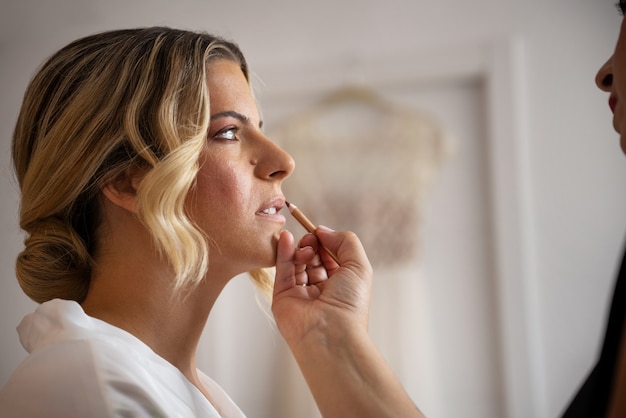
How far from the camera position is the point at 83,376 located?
0.71 m

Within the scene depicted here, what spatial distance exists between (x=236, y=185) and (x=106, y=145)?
0.62 feet

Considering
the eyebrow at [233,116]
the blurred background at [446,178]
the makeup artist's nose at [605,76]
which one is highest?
the makeup artist's nose at [605,76]

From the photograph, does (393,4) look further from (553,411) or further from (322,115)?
(553,411)

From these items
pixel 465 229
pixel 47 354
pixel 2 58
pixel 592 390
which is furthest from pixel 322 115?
pixel 592 390

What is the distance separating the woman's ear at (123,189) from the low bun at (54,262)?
0.28 ft

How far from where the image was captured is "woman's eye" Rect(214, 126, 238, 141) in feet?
3.07

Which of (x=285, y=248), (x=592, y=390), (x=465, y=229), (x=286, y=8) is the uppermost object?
(x=286, y=8)

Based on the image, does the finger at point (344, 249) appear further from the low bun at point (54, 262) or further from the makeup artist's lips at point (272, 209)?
the low bun at point (54, 262)

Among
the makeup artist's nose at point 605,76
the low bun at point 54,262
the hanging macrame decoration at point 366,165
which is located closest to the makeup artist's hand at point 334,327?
the low bun at point 54,262

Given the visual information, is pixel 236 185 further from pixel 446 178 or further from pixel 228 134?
pixel 446 178

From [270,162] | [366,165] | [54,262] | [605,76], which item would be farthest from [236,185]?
[366,165]

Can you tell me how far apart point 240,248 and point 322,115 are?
125 cm

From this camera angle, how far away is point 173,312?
0.92m

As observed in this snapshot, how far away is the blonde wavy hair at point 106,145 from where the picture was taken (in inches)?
33.9
